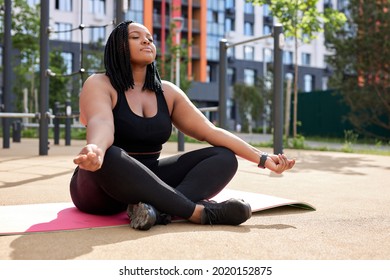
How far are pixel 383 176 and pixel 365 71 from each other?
31.3ft

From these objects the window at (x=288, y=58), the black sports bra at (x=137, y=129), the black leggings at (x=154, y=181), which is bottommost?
the black leggings at (x=154, y=181)

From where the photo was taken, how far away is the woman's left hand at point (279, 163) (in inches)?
84.7

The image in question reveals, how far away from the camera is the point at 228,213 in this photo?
206cm

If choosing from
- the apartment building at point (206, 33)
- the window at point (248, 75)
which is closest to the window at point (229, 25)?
the apartment building at point (206, 33)

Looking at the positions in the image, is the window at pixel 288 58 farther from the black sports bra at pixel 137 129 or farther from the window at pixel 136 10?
the black sports bra at pixel 137 129

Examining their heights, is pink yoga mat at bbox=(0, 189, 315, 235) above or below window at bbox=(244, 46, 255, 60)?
below

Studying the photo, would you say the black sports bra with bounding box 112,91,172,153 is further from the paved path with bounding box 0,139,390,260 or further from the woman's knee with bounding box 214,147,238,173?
the paved path with bounding box 0,139,390,260

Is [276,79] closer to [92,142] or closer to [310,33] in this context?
[92,142]

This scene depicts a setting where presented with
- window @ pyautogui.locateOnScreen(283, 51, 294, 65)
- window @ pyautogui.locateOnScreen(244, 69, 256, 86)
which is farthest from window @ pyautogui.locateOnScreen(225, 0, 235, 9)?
window @ pyautogui.locateOnScreen(283, 51, 294, 65)

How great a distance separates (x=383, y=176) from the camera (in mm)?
4445

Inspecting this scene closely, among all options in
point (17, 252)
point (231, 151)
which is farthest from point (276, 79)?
point (17, 252)

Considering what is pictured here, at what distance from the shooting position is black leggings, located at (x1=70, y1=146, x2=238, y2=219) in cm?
196

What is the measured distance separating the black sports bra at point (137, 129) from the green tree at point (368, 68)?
11590mm

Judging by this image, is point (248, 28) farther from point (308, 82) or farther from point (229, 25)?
point (308, 82)
